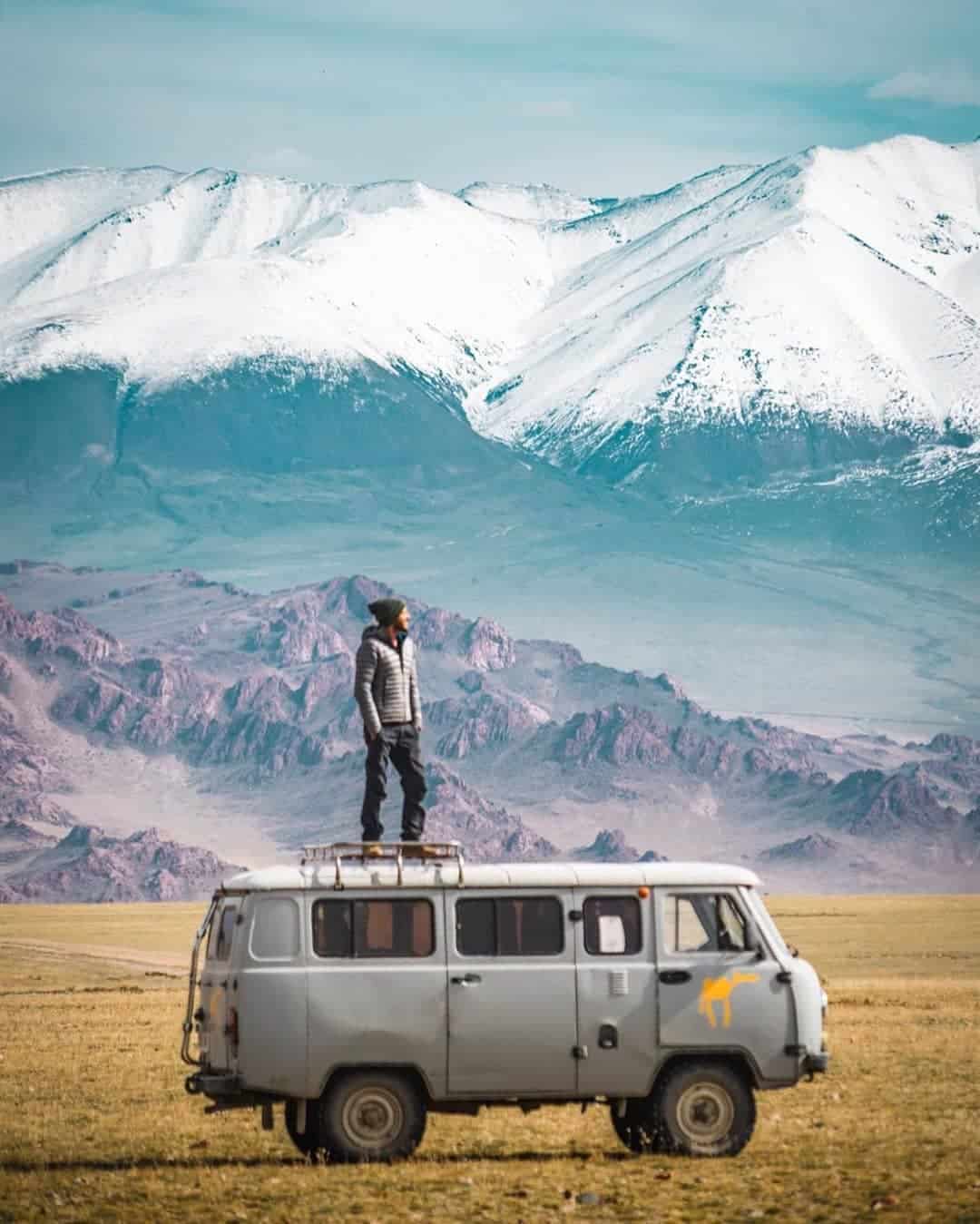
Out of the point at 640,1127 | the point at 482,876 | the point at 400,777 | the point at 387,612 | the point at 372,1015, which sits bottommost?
the point at 640,1127

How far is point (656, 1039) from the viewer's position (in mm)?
32562

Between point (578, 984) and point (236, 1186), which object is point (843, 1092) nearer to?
point (578, 984)

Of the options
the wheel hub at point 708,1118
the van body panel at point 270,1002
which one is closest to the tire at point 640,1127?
the wheel hub at point 708,1118

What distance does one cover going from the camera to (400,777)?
36531mm

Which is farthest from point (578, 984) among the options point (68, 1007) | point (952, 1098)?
point (68, 1007)

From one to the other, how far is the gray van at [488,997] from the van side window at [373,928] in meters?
0.03

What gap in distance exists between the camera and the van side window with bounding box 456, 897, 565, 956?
1276 inches

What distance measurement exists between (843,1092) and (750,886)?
1017 centimetres

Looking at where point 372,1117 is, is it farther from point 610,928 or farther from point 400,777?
Answer: point 400,777

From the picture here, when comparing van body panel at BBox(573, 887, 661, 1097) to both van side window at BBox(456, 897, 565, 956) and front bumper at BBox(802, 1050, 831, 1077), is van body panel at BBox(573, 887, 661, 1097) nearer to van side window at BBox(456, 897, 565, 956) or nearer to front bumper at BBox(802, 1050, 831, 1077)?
van side window at BBox(456, 897, 565, 956)

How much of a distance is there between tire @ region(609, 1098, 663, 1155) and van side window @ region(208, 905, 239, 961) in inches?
233

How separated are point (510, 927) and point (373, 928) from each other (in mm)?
1873

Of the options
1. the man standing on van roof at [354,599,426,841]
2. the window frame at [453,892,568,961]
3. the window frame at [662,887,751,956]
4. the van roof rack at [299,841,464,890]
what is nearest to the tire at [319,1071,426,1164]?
the window frame at [453,892,568,961]

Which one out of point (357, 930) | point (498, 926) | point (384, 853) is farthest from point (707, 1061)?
point (384, 853)
